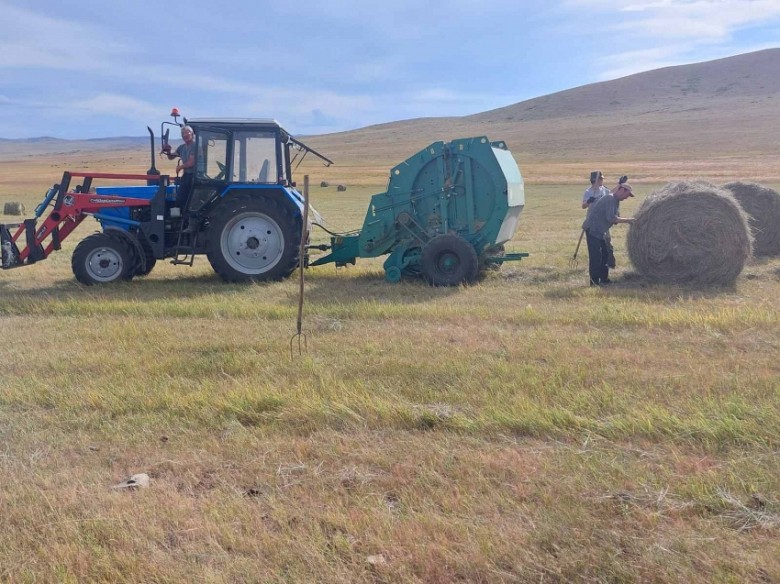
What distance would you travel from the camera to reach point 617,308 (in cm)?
775

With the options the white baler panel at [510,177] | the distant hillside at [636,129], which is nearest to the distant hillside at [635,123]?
the distant hillside at [636,129]

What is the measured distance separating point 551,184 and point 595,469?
125ft

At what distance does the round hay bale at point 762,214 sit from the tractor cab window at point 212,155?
792 cm

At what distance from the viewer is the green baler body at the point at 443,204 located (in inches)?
385

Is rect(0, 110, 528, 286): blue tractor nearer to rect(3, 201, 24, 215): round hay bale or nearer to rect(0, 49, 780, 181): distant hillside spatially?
rect(3, 201, 24, 215): round hay bale

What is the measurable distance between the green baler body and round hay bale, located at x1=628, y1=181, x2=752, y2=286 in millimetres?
1855

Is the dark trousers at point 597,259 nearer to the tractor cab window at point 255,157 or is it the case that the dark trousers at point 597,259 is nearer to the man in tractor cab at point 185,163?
the tractor cab window at point 255,157

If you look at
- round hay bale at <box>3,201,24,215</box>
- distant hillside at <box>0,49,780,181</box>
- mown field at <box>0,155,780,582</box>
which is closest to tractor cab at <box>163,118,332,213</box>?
mown field at <box>0,155,780,582</box>

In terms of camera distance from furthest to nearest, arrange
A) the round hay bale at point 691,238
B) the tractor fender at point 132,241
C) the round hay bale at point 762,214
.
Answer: the round hay bale at point 762,214 → the tractor fender at point 132,241 → the round hay bale at point 691,238

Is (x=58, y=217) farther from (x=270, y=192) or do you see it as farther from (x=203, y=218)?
(x=270, y=192)

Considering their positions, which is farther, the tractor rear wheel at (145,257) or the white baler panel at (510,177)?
the tractor rear wheel at (145,257)

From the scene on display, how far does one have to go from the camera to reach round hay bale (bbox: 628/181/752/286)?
31.3 feet

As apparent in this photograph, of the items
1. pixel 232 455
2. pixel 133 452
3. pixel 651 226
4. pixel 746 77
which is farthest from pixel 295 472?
pixel 746 77

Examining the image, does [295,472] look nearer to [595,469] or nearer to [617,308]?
[595,469]
